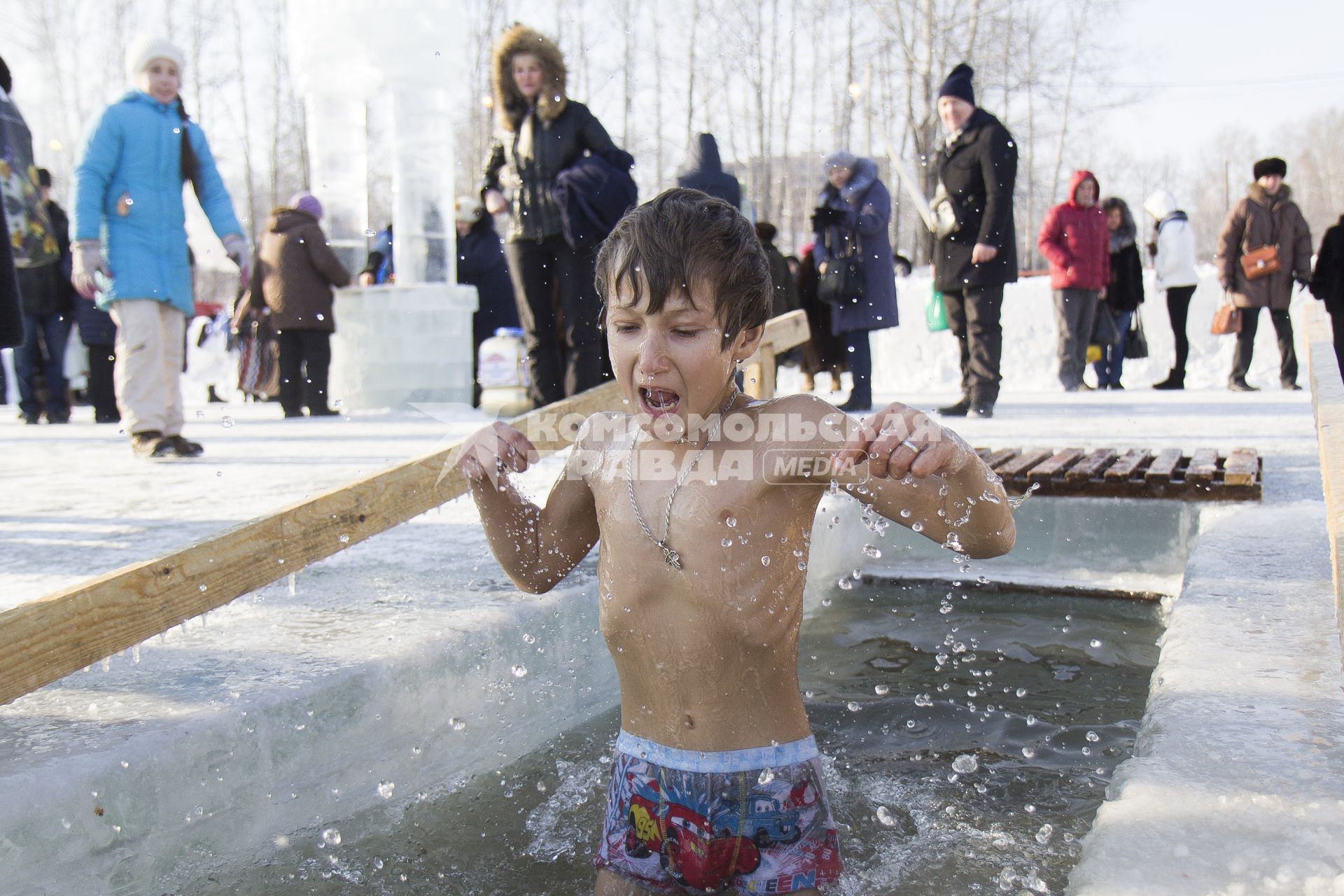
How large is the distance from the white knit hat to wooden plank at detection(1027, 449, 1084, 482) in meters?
4.42

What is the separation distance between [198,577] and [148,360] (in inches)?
150

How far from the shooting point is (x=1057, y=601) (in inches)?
160

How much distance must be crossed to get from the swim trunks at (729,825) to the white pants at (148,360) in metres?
4.33

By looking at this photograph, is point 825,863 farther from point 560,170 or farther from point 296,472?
point 560,170

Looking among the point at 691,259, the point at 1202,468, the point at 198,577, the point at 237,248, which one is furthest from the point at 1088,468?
the point at 237,248

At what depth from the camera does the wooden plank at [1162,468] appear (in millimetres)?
4148

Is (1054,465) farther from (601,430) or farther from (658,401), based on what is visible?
(658,401)

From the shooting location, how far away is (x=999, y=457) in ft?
15.4

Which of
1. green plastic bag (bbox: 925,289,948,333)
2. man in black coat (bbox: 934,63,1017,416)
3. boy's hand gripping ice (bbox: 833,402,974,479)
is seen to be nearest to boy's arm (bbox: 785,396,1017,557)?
boy's hand gripping ice (bbox: 833,402,974,479)

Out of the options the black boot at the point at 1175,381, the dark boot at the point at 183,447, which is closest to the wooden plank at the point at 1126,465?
the dark boot at the point at 183,447

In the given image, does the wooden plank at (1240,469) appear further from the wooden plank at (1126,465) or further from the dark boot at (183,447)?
the dark boot at (183,447)

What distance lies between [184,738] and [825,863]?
114cm

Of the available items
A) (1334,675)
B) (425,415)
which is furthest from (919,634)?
(425,415)

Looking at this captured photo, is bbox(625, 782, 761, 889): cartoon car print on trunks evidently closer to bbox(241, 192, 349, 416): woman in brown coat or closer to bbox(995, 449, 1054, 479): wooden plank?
bbox(995, 449, 1054, 479): wooden plank
